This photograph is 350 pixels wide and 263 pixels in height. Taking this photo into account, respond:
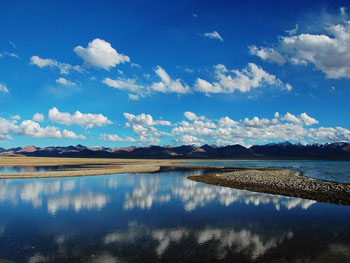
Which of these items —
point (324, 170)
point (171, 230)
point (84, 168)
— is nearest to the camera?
point (171, 230)

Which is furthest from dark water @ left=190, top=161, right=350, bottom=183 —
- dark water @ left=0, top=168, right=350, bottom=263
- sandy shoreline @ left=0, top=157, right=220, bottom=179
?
sandy shoreline @ left=0, top=157, right=220, bottom=179

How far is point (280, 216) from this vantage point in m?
21.5

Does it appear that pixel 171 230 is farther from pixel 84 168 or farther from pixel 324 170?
pixel 324 170

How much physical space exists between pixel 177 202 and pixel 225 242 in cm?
1222

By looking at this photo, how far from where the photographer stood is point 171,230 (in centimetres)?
1731

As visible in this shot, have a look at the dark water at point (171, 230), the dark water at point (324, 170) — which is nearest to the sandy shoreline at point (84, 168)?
the dark water at point (171, 230)

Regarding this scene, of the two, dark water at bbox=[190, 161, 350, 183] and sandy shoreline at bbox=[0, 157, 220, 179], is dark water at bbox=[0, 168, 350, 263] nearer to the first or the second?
sandy shoreline at bbox=[0, 157, 220, 179]

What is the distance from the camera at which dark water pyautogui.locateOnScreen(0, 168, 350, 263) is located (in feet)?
43.3

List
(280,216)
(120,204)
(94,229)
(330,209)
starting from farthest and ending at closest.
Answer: (120,204) < (330,209) < (280,216) < (94,229)

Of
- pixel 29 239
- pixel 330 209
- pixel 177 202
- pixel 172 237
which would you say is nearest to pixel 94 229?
pixel 29 239

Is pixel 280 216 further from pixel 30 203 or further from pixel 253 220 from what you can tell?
pixel 30 203

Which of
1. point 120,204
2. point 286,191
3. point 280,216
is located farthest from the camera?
point 286,191

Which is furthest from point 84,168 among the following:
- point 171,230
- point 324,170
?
point 171,230

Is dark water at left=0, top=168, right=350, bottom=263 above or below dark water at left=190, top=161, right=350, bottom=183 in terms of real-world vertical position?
above
